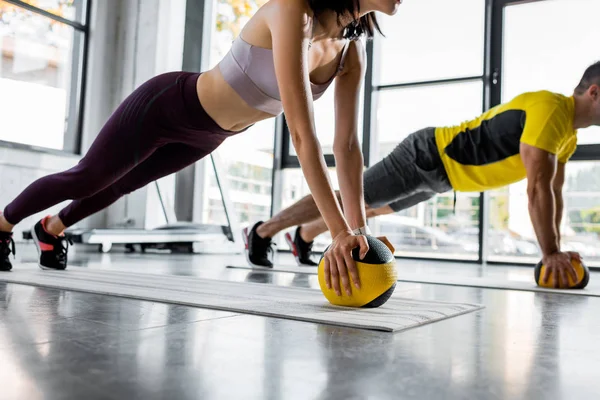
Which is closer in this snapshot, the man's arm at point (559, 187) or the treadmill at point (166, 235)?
the man's arm at point (559, 187)

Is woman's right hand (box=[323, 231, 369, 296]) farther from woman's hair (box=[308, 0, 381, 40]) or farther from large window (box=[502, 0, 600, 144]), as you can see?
large window (box=[502, 0, 600, 144])

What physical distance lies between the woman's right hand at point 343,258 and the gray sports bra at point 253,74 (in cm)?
56

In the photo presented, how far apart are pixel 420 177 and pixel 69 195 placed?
1490mm

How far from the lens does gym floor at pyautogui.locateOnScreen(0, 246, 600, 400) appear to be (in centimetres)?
63

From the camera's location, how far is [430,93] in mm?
5152

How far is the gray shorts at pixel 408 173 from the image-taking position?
2.56 m

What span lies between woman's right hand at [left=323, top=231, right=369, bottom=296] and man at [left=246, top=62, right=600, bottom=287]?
119 centimetres

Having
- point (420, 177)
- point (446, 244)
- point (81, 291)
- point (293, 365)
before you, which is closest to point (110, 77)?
point (446, 244)

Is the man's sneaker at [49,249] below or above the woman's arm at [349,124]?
below

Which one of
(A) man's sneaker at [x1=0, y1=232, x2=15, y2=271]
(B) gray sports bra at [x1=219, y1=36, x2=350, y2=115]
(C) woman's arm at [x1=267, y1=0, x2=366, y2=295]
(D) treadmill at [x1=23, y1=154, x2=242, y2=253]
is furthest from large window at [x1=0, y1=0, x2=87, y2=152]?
(C) woman's arm at [x1=267, y1=0, x2=366, y2=295]

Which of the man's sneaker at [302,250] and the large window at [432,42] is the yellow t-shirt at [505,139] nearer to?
the man's sneaker at [302,250]

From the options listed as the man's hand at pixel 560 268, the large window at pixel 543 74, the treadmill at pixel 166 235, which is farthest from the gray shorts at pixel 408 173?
the large window at pixel 543 74

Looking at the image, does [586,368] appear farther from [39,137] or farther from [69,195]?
[39,137]

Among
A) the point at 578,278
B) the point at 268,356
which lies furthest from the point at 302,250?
the point at 268,356
